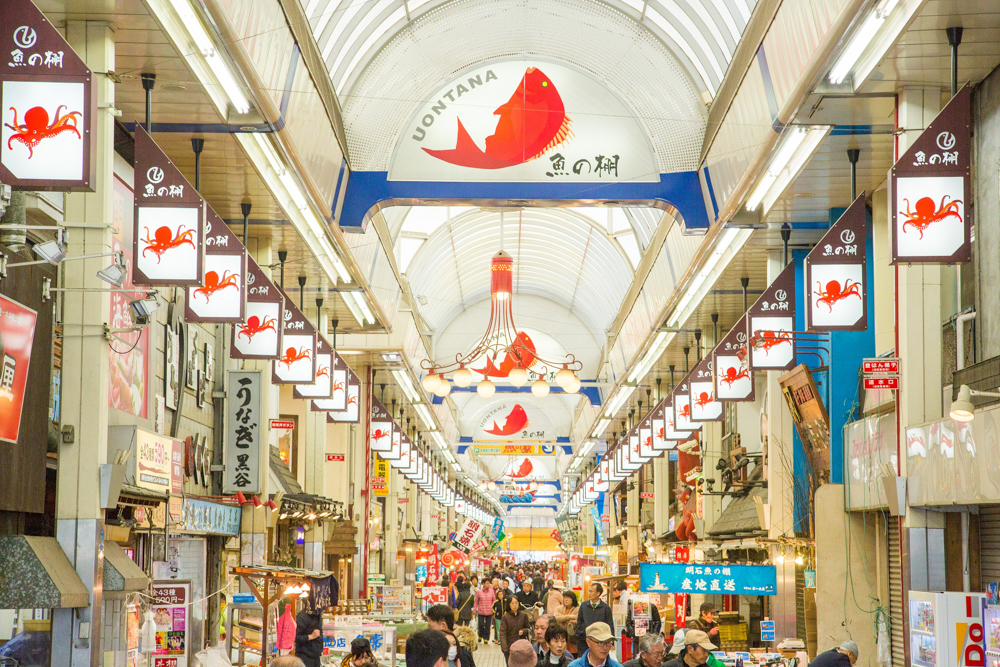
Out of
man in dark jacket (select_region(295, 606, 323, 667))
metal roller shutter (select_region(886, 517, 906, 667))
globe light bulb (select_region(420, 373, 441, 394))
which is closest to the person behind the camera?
metal roller shutter (select_region(886, 517, 906, 667))

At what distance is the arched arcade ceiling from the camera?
45.5 ft

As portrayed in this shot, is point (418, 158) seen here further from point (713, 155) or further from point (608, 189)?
point (713, 155)

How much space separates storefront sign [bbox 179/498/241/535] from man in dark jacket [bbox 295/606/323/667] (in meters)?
1.52

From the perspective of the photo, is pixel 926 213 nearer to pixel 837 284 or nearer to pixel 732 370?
pixel 837 284

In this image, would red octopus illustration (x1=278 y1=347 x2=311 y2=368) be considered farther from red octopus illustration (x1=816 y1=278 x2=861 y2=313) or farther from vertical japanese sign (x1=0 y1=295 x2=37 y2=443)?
vertical japanese sign (x1=0 y1=295 x2=37 y2=443)

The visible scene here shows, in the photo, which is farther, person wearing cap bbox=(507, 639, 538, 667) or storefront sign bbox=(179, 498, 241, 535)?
storefront sign bbox=(179, 498, 241, 535)

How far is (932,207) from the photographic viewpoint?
7.39 m

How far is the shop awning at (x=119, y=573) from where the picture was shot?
801cm

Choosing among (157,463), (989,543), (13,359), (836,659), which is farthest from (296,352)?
(989,543)

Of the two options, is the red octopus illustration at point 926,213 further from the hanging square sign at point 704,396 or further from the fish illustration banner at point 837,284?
the hanging square sign at point 704,396

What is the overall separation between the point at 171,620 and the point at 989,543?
8.43 meters

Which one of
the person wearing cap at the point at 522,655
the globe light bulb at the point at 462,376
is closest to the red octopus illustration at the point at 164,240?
the person wearing cap at the point at 522,655

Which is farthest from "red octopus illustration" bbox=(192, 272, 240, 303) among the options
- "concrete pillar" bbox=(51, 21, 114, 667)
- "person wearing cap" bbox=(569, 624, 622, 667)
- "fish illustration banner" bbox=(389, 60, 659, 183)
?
"person wearing cap" bbox=(569, 624, 622, 667)

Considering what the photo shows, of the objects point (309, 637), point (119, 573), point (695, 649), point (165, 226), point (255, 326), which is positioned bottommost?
point (309, 637)
